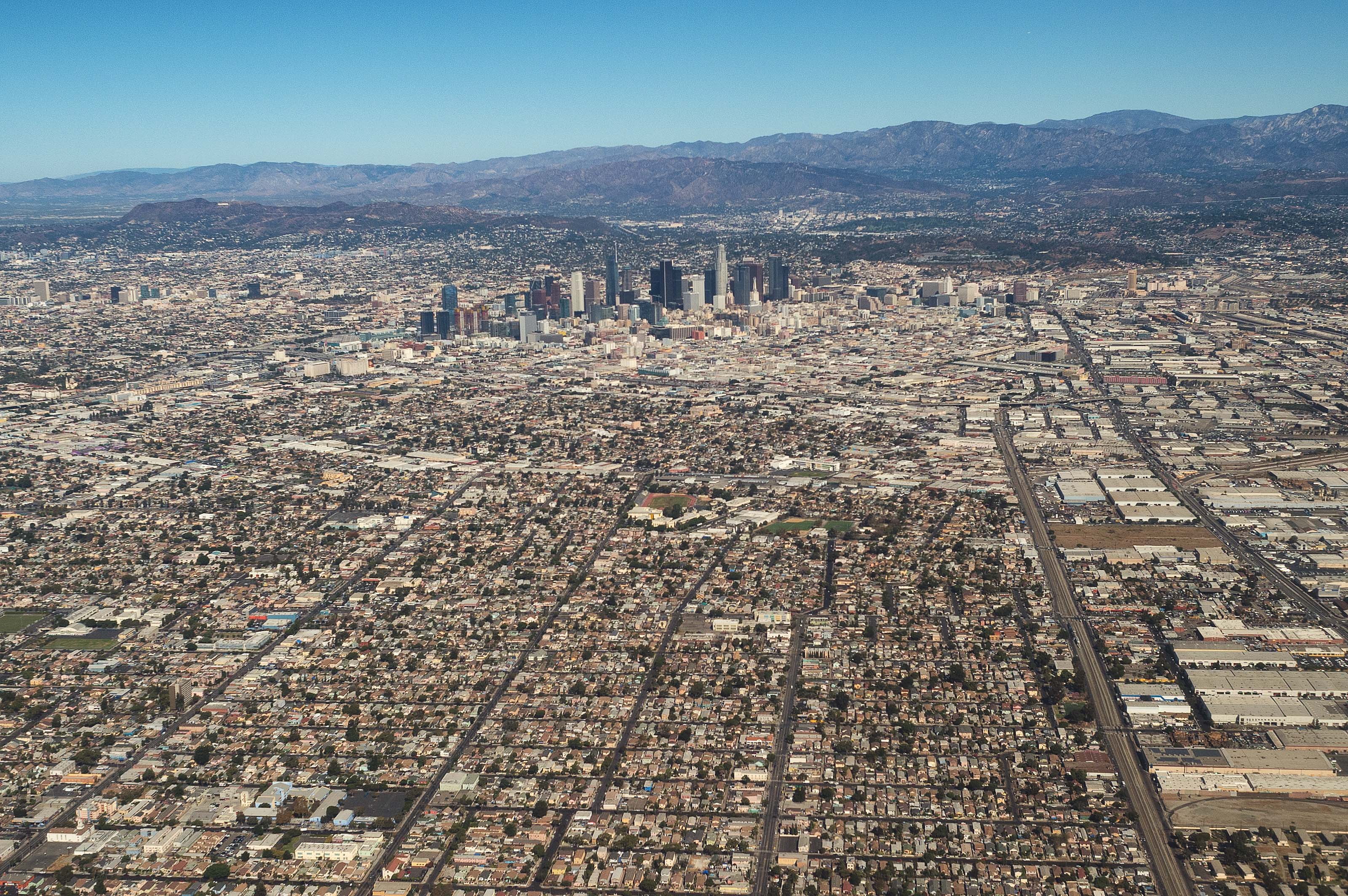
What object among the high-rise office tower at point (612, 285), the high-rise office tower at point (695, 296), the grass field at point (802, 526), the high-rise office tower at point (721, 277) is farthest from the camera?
the high-rise office tower at point (721, 277)

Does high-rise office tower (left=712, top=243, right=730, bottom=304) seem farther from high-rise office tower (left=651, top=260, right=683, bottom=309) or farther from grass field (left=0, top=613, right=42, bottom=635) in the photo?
grass field (left=0, top=613, right=42, bottom=635)

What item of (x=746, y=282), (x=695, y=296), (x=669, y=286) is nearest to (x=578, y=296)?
(x=669, y=286)

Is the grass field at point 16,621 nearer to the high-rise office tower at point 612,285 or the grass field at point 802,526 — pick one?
the grass field at point 802,526

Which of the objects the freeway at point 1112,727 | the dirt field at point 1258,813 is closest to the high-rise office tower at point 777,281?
the freeway at point 1112,727

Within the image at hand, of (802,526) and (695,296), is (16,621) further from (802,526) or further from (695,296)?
(695,296)

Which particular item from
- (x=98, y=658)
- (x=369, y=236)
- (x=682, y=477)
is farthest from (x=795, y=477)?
(x=369, y=236)

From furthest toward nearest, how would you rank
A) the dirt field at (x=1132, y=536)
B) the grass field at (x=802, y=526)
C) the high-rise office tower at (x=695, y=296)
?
the high-rise office tower at (x=695, y=296) → the grass field at (x=802, y=526) → the dirt field at (x=1132, y=536)
